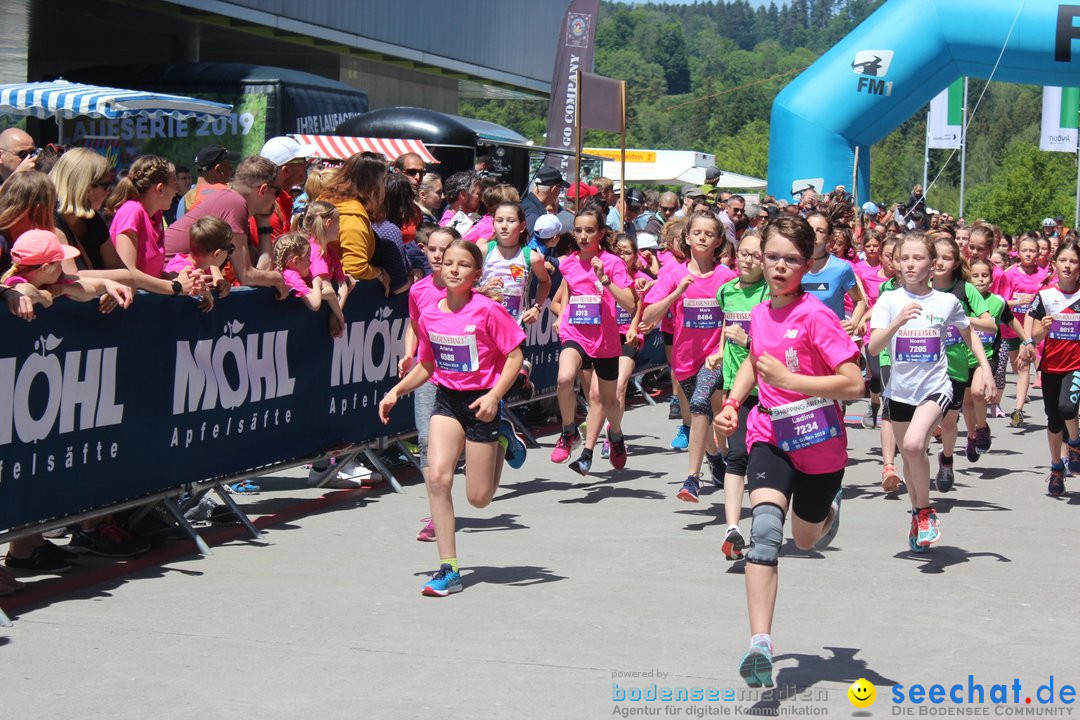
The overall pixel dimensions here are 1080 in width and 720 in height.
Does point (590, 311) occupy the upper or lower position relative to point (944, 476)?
upper

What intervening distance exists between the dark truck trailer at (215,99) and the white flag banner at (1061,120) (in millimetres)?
25345

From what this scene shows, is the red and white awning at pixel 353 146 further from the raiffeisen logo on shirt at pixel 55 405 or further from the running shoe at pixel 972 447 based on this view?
the raiffeisen logo on shirt at pixel 55 405

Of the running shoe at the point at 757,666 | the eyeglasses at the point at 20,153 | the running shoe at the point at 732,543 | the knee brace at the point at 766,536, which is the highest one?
the eyeglasses at the point at 20,153

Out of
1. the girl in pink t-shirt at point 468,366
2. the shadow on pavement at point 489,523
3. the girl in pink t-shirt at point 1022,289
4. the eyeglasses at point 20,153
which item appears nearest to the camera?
the girl in pink t-shirt at point 468,366

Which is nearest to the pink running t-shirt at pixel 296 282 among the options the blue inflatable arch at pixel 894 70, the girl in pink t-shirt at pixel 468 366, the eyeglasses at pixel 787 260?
the girl in pink t-shirt at pixel 468 366

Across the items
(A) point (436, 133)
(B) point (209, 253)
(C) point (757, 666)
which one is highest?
(A) point (436, 133)

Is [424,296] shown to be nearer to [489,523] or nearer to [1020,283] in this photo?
[489,523]

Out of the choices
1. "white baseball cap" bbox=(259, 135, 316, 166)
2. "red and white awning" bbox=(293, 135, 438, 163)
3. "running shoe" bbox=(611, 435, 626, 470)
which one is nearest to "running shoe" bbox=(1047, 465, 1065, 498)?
"running shoe" bbox=(611, 435, 626, 470)

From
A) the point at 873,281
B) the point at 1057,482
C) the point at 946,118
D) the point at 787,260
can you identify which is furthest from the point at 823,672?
the point at 946,118

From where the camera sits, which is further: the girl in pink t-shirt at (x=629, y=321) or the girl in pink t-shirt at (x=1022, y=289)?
the girl in pink t-shirt at (x=1022, y=289)

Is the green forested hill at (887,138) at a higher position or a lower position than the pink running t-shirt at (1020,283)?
higher

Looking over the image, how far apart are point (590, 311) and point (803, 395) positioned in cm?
459

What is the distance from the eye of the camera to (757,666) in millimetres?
4934

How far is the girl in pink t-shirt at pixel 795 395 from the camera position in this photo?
5473 mm
